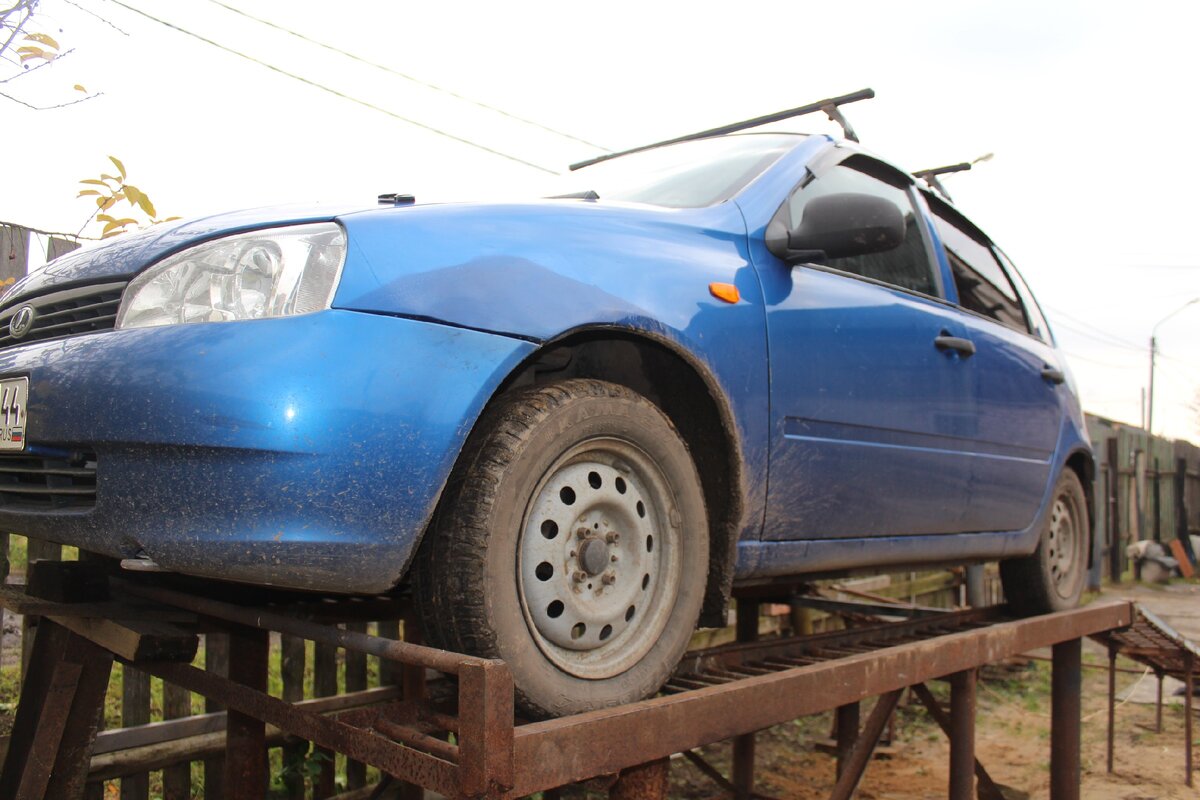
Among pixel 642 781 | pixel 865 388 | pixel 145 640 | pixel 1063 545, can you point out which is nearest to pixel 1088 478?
pixel 1063 545

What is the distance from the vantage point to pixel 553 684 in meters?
Answer: 1.82

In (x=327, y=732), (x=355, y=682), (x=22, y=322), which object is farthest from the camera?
(x=355, y=682)

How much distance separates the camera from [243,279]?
175 centimetres

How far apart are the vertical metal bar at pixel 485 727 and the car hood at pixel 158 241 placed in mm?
851

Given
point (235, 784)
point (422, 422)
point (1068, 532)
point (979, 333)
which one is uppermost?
point (979, 333)

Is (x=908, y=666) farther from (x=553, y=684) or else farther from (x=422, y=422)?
(x=422, y=422)

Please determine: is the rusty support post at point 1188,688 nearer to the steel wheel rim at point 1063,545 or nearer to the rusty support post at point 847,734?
the steel wheel rim at point 1063,545

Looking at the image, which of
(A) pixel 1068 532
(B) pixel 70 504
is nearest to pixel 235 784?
(B) pixel 70 504

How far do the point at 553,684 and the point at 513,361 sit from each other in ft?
1.97

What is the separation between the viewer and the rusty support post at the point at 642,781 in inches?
81.2

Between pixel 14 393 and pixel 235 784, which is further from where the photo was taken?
pixel 235 784

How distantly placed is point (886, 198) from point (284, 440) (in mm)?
1899

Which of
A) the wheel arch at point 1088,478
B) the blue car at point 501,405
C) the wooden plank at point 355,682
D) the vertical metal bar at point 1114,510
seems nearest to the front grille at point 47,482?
the blue car at point 501,405

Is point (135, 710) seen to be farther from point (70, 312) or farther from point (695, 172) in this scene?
point (695, 172)
